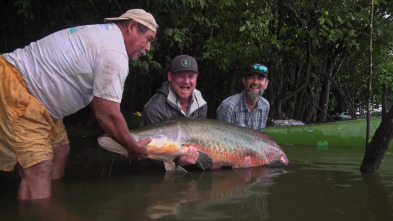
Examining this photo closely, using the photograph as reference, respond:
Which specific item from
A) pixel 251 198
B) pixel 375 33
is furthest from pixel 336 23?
pixel 251 198

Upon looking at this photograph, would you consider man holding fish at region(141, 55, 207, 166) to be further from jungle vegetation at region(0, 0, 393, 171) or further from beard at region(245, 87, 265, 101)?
jungle vegetation at region(0, 0, 393, 171)

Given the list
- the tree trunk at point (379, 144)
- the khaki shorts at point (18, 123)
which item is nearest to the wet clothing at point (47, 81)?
the khaki shorts at point (18, 123)

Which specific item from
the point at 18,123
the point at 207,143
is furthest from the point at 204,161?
the point at 18,123

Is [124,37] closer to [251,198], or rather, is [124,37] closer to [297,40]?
[251,198]

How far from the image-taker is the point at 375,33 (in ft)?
30.6

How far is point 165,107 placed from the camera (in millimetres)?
4402

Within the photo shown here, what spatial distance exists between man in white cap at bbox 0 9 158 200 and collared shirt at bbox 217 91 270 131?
2385 millimetres

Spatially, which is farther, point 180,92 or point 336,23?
point 336,23

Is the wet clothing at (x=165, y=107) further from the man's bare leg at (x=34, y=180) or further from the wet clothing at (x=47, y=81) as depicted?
the man's bare leg at (x=34, y=180)

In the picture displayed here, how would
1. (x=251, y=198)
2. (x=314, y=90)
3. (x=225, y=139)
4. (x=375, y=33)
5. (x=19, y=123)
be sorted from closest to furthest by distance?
(x=19, y=123) → (x=251, y=198) → (x=225, y=139) → (x=375, y=33) → (x=314, y=90)

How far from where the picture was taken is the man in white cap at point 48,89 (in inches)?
107

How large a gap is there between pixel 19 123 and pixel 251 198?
1.88 m

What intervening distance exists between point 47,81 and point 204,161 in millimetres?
1843

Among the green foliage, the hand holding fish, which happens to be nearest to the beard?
the hand holding fish
